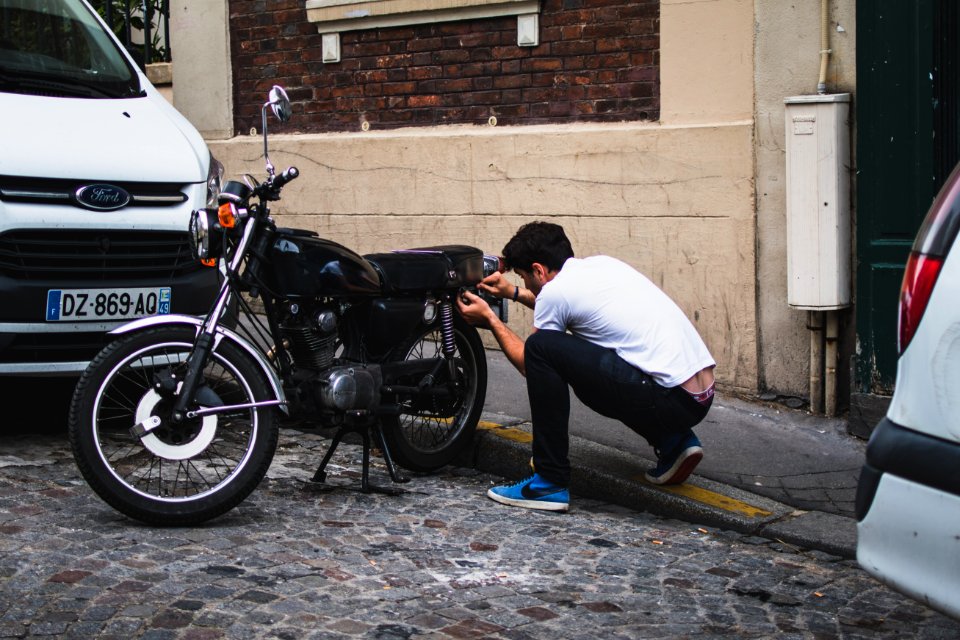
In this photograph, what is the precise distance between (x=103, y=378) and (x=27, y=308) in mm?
1109

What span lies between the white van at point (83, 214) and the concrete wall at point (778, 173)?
9.45 feet

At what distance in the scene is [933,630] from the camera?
3.97m

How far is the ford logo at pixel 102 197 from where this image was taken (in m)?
5.62

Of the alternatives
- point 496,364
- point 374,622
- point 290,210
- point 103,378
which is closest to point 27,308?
point 103,378

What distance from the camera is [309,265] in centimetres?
505

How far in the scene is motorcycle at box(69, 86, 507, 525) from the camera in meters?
4.67

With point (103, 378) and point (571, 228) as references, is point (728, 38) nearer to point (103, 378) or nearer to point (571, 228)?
point (571, 228)

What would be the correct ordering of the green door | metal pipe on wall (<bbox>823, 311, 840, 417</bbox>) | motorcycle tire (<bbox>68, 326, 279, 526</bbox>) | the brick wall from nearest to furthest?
motorcycle tire (<bbox>68, 326, 279, 526</bbox>), the green door, metal pipe on wall (<bbox>823, 311, 840, 417</bbox>), the brick wall

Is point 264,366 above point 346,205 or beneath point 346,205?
beneath

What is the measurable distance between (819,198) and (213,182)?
3.01m

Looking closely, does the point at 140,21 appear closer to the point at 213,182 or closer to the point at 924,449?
the point at 213,182

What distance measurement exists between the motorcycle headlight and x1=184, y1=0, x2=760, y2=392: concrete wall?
10.1ft

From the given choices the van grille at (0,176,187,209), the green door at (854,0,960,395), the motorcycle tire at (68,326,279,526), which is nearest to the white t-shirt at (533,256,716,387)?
the motorcycle tire at (68,326,279,526)

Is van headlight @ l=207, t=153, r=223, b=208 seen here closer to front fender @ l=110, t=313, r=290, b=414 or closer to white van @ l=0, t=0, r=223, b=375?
white van @ l=0, t=0, r=223, b=375
